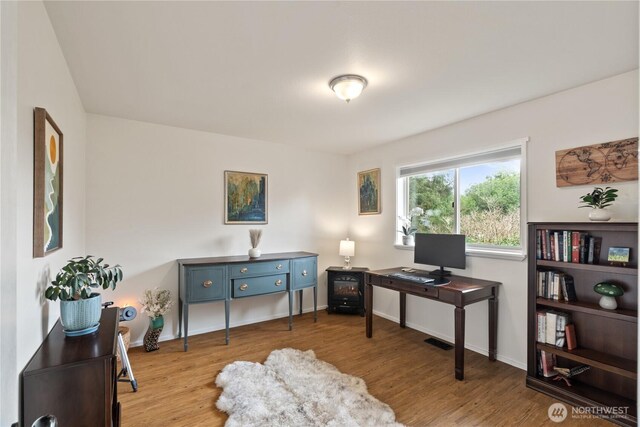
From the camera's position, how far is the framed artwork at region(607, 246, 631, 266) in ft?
6.86

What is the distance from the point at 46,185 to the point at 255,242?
7.64 feet

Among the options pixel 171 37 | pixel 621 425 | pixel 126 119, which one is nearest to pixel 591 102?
pixel 621 425

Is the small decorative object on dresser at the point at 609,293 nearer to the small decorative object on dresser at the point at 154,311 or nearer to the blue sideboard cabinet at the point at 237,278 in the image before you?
the blue sideboard cabinet at the point at 237,278

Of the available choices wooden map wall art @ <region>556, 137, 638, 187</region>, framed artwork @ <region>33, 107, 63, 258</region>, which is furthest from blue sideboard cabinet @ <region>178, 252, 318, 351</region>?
wooden map wall art @ <region>556, 137, 638, 187</region>

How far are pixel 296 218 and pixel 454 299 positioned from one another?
240 centimetres

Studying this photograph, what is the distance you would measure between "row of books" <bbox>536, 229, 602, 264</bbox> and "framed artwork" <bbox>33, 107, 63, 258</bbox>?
3.22m

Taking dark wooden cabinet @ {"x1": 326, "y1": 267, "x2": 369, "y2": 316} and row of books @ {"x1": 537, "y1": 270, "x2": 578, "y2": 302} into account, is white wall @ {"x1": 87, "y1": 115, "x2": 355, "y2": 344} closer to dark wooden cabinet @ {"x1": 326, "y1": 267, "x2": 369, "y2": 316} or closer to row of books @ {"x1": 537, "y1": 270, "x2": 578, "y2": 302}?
dark wooden cabinet @ {"x1": 326, "y1": 267, "x2": 369, "y2": 316}

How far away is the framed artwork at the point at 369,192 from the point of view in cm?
436

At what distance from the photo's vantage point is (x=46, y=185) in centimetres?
159

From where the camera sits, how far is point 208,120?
3.31m

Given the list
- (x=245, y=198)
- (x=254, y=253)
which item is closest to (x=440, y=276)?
(x=254, y=253)

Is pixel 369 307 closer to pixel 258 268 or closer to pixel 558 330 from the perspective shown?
pixel 258 268

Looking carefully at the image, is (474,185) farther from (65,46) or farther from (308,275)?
(65,46)

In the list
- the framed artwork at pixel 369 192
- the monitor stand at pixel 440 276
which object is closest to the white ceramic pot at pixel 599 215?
the monitor stand at pixel 440 276
